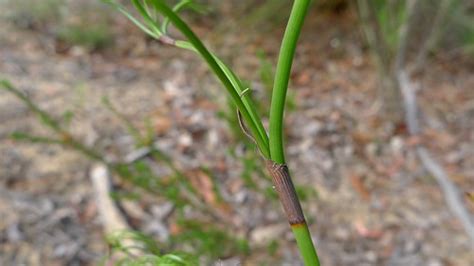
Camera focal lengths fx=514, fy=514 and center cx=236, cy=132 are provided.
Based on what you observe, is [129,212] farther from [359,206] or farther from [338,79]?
[338,79]

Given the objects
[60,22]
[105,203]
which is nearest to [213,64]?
[105,203]

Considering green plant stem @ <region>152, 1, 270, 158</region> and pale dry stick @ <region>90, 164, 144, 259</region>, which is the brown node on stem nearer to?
green plant stem @ <region>152, 1, 270, 158</region>

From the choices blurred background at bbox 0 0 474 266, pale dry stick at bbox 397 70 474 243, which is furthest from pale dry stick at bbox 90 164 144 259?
pale dry stick at bbox 397 70 474 243

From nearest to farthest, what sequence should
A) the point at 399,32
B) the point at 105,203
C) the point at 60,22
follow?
the point at 105,203, the point at 399,32, the point at 60,22

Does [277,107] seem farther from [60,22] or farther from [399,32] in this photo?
[60,22]

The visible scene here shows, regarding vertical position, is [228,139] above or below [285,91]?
above

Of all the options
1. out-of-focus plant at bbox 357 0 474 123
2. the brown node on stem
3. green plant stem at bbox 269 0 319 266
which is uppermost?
out-of-focus plant at bbox 357 0 474 123
